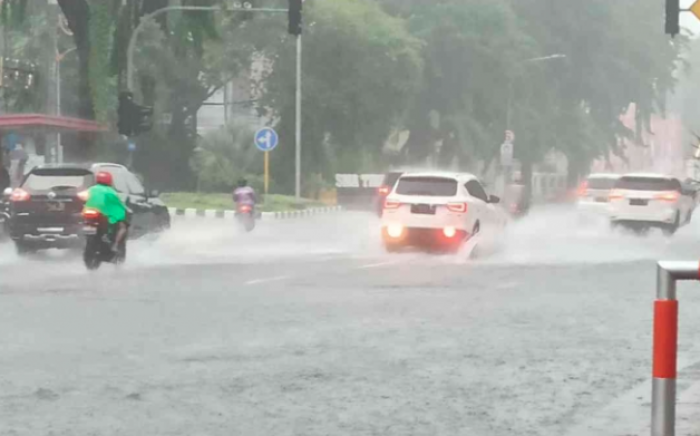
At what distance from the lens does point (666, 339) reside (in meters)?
6.76

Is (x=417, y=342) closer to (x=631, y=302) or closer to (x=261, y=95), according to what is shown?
(x=631, y=302)

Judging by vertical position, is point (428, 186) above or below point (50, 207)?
above

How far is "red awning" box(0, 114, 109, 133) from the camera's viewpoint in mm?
32125

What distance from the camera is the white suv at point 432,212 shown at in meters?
27.9

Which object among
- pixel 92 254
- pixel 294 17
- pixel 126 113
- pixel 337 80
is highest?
pixel 294 17

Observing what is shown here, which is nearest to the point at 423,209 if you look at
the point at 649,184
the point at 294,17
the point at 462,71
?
the point at 294,17

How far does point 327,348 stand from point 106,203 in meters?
10.7

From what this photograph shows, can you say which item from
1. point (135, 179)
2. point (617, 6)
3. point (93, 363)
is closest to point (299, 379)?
point (93, 363)

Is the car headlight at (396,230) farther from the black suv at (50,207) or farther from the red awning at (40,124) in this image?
the red awning at (40,124)

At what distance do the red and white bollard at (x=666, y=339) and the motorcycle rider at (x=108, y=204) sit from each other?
55.2 feet

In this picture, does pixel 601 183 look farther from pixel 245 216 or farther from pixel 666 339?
pixel 666 339

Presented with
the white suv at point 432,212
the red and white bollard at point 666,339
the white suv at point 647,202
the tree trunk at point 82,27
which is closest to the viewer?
the red and white bollard at point 666,339

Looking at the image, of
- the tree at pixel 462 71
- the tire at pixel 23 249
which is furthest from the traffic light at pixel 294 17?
the tree at pixel 462 71

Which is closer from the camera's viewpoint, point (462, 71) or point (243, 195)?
point (243, 195)
